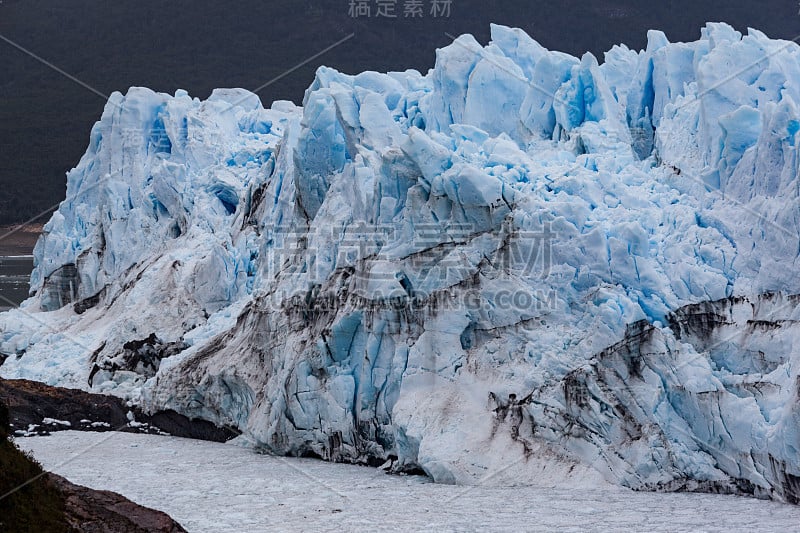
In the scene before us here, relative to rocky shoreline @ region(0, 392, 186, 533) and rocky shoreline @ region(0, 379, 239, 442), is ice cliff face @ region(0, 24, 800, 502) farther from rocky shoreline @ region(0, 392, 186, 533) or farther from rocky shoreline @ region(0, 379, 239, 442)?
rocky shoreline @ region(0, 392, 186, 533)

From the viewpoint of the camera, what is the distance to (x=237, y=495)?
13805 millimetres

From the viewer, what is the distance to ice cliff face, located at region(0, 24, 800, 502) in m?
13.6

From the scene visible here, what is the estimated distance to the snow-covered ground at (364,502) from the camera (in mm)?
11891

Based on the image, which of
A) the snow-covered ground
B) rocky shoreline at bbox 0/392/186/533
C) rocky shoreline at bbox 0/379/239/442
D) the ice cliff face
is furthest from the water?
rocky shoreline at bbox 0/392/186/533

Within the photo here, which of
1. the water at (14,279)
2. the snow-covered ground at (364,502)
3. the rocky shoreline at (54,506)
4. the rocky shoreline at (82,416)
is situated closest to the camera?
the rocky shoreline at (54,506)

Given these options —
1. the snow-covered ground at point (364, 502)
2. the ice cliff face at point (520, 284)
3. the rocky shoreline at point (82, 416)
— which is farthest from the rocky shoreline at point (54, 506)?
Answer: the rocky shoreline at point (82, 416)

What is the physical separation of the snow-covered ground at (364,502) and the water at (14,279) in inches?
734

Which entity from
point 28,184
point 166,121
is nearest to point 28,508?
point 166,121

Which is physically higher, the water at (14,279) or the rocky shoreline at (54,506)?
the water at (14,279)

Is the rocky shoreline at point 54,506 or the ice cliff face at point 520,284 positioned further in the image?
the ice cliff face at point 520,284

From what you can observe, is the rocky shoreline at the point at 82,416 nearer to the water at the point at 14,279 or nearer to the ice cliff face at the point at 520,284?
the ice cliff face at the point at 520,284

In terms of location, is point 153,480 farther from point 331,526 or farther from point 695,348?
point 695,348

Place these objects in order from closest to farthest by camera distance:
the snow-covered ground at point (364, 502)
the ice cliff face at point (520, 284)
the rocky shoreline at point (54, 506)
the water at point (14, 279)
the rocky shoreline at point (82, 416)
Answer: the rocky shoreline at point (54, 506), the snow-covered ground at point (364, 502), the ice cliff face at point (520, 284), the rocky shoreline at point (82, 416), the water at point (14, 279)

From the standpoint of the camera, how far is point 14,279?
44500mm
